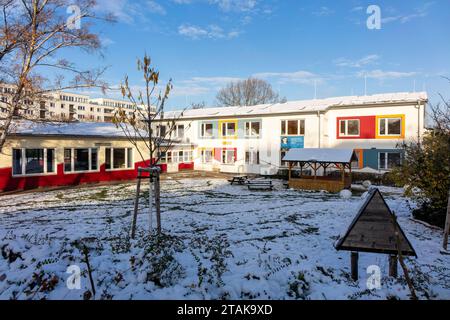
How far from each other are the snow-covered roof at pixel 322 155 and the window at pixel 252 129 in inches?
331

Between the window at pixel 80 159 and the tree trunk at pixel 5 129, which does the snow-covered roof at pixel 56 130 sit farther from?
the window at pixel 80 159

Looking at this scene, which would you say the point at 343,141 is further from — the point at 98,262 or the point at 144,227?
the point at 98,262

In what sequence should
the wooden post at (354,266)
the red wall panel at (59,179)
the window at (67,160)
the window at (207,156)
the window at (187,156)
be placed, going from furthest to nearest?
1. the window at (207,156)
2. the window at (187,156)
3. the window at (67,160)
4. the red wall panel at (59,179)
5. the wooden post at (354,266)

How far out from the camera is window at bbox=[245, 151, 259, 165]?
2936cm

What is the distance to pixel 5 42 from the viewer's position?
13.6 meters

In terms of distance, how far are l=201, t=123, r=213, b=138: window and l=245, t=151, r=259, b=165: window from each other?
5130 millimetres

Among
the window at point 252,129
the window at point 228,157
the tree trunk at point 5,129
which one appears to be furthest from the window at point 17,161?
the window at point 252,129

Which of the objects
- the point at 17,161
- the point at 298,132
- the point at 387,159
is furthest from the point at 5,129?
the point at 387,159

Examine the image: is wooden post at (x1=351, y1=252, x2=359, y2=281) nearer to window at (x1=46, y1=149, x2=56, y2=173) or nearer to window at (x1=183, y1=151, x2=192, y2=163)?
window at (x1=46, y1=149, x2=56, y2=173)

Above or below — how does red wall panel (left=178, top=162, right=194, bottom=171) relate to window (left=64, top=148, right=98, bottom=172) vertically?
below

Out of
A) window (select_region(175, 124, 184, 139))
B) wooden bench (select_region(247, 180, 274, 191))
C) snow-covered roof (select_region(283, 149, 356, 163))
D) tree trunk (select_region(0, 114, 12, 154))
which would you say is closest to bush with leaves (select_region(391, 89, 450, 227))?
snow-covered roof (select_region(283, 149, 356, 163))

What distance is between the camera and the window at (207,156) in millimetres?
32188
